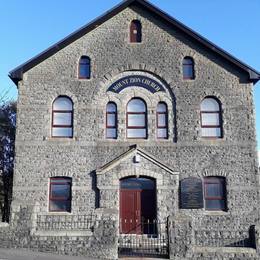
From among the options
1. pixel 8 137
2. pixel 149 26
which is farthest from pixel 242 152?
pixel 8 137

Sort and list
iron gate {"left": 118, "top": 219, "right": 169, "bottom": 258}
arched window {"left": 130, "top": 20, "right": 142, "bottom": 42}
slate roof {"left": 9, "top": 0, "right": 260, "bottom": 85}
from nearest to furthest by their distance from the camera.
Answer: iron gate {"left": 118, "top": 219, "right": 169, "bottom": 258}
slate roof {"left": 9, "top": 0, "right": 260, "bottom": 85}
arched window {"left": 130, "top": 20, "right": 142, "bottom": 42}

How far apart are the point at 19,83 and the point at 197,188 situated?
33.7ft

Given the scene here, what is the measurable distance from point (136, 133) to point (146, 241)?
555 centimetres

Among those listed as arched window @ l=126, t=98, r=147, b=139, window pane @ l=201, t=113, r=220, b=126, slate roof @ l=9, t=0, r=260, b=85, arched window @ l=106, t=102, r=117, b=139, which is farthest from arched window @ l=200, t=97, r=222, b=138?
arched window @ l=106, t=102, r=117, b=139

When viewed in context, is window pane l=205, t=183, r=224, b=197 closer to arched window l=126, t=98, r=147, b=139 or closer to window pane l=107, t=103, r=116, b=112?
arched window l=126, t=98, r=147, b=139

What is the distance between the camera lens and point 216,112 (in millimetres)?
19797

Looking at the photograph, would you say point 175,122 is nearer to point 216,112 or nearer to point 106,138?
point 216,112

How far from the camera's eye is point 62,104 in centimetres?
1998

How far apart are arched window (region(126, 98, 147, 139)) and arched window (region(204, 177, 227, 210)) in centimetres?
388

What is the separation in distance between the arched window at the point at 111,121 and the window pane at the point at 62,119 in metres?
1.91

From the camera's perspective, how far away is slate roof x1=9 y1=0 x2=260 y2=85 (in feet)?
65.3

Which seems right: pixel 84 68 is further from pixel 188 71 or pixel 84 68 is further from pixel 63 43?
pixel 188 71

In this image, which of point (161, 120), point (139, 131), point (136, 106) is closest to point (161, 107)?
point (161, 120)

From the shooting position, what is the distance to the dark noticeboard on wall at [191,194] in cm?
1838
